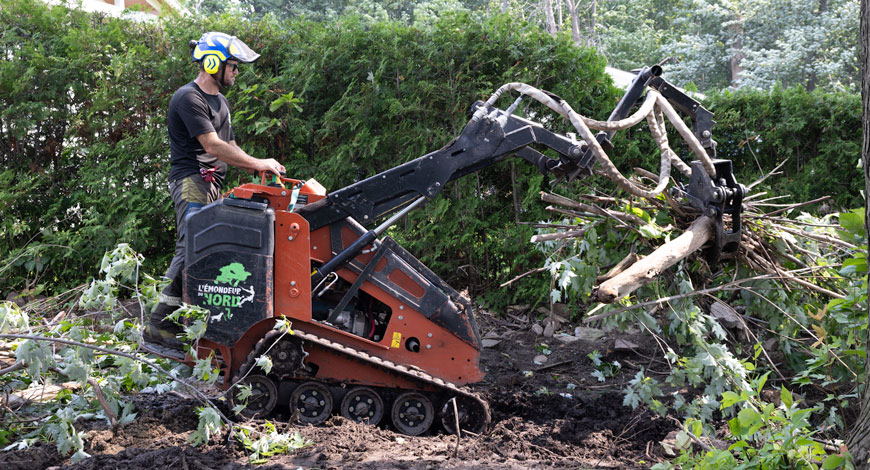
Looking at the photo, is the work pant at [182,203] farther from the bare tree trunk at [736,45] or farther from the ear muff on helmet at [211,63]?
the bare tree trunk at [736,45]

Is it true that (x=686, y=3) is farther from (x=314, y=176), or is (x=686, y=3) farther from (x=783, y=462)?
(x=783, y=462)

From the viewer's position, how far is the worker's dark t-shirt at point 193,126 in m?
4.91

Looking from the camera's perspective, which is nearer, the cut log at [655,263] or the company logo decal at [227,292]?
the cut log at [655,263]

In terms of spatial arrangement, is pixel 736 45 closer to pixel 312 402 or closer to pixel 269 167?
pixel 269 167

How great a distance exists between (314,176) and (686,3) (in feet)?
78.5

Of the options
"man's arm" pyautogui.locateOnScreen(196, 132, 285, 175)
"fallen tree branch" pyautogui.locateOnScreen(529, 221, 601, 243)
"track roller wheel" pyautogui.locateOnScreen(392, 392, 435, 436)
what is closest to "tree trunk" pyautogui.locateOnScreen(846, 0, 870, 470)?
"fallen tree branch" pyautogui.locateOnScreen(529, 221, 601, 243)

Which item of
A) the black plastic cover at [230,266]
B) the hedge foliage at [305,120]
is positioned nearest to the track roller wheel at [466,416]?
the black plastic cover at [230,266]

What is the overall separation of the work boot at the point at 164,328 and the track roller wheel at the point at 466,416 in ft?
5.96

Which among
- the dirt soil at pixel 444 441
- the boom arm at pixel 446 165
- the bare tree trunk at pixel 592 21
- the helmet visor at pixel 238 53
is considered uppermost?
the bare tree trunk at pixel 592 21

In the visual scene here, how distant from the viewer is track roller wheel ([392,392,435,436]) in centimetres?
481

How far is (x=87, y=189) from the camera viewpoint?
26.5 feet

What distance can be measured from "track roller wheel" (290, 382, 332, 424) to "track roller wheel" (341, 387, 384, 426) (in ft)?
0.37

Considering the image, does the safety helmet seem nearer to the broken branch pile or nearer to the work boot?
the work boot

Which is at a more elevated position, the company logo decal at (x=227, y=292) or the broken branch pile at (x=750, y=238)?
the broken branch pile at (x=750, y=238)
